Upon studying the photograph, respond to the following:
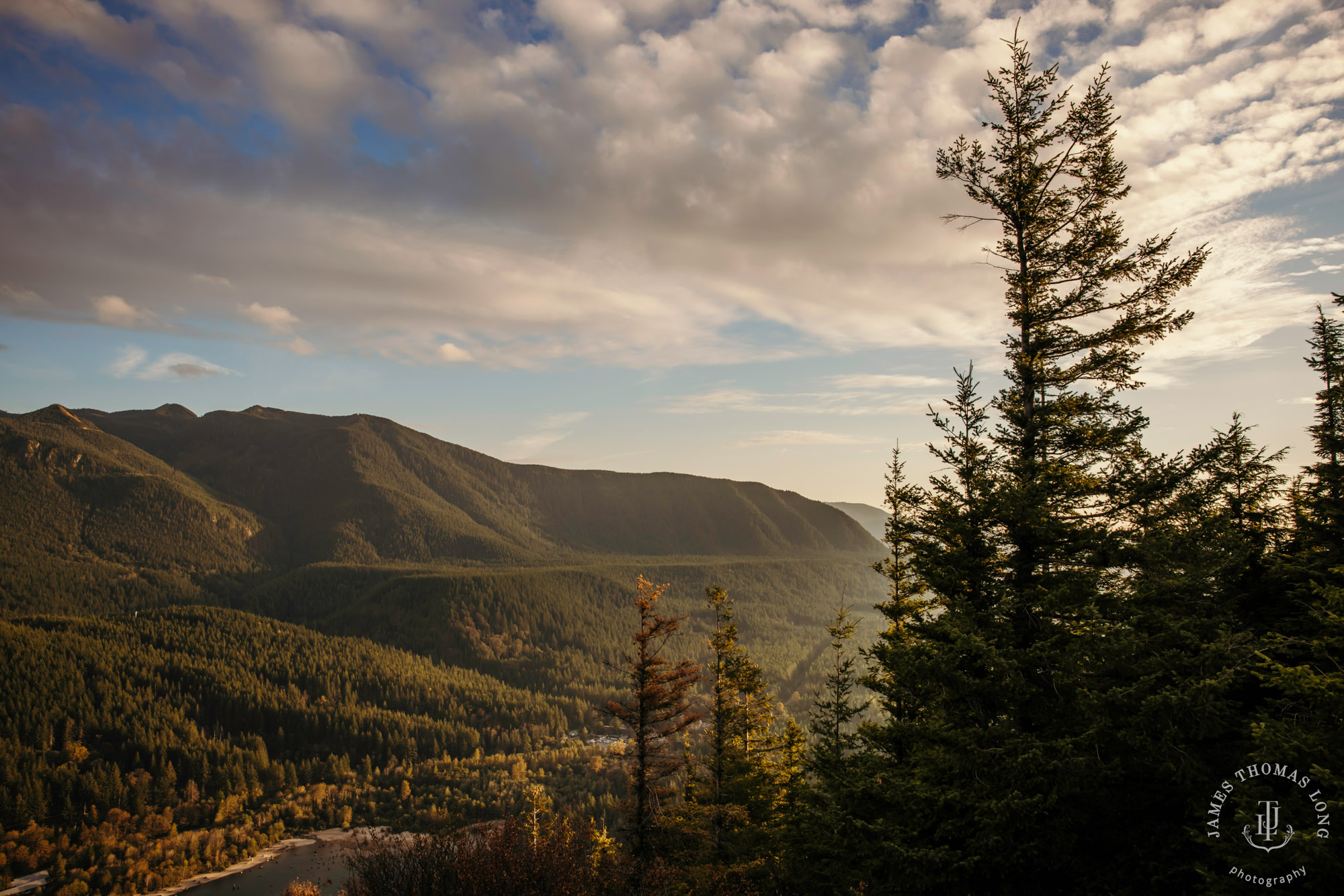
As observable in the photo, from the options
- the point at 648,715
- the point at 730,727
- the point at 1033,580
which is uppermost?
the point at 1033,580

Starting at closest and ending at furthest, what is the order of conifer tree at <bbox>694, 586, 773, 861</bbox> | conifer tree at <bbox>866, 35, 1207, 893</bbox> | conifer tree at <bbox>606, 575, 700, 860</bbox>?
conifer tree at <bbox>866, 35, 1207, 893</bbox> → conifer tree at <bbox>606, 575, 700, 860</bbox> → conifer tree at <bbox>694, 586, 773, 861</bbox>

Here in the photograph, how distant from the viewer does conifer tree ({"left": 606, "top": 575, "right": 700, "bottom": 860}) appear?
23.3 metres

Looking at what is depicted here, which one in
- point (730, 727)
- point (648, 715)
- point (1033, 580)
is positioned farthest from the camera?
point (730, 727)

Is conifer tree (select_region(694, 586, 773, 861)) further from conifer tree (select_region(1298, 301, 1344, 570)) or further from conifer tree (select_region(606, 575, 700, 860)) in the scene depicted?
conifer tree (select_region(1298, 301, 1344, 570))

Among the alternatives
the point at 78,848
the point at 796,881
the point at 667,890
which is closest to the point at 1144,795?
the point at 796,881

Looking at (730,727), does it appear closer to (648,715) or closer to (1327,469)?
(648,715)

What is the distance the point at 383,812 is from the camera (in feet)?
410

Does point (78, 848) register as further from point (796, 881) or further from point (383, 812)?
point (796, 881)

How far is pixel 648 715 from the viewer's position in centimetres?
2461

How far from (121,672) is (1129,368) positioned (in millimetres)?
231519

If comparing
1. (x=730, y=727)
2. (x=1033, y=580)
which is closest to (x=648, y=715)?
(x=730, y=727)

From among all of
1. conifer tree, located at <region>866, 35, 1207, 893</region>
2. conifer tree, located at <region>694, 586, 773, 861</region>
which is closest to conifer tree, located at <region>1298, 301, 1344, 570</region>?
conifer tree, located at <region>866, 35, 1207, 893</region>

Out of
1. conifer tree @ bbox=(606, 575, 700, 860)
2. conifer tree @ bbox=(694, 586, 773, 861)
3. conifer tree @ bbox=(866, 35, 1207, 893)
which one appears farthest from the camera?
conifer tree @ bbox=(694, 586, 773, 861)

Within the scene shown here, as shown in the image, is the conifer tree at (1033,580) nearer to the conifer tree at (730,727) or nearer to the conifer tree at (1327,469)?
the conifer tree at (1327,469)
